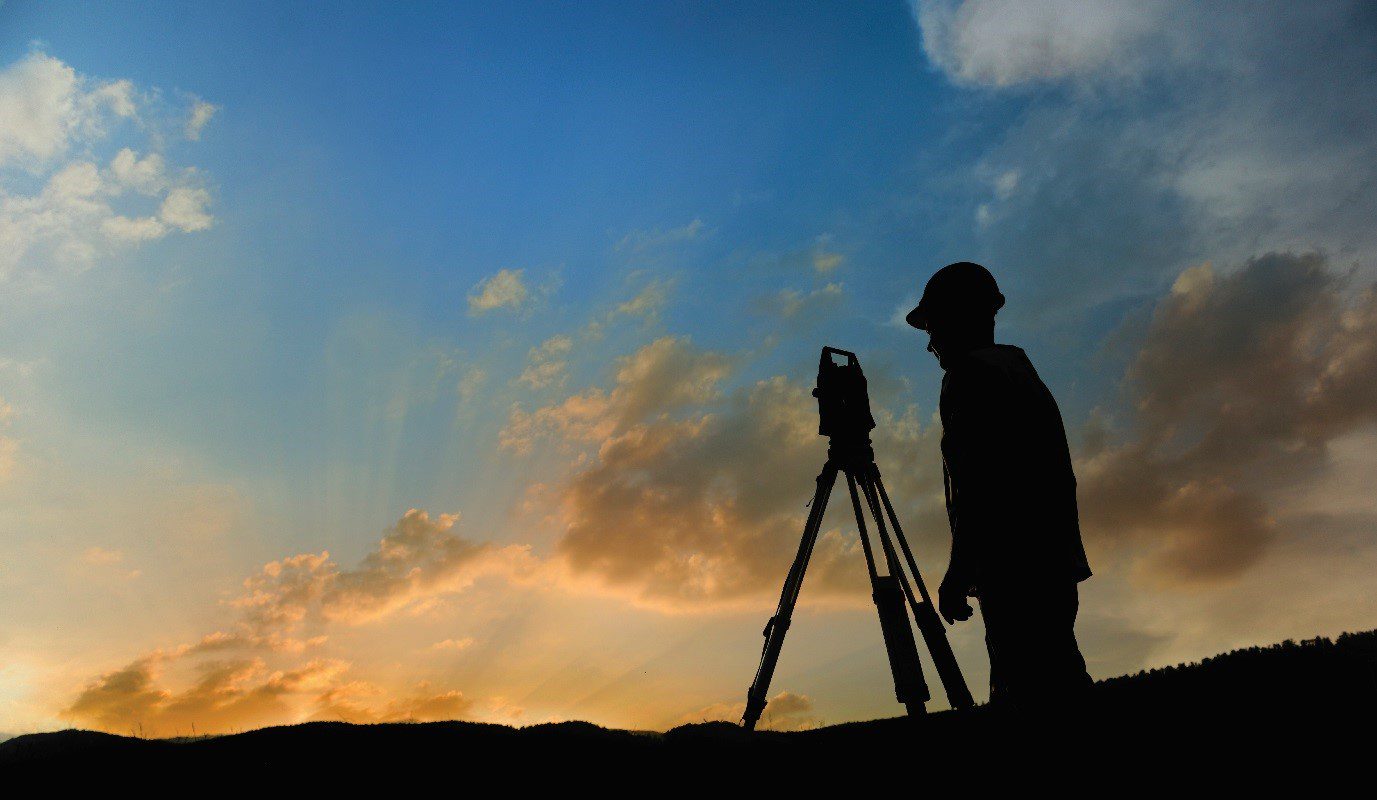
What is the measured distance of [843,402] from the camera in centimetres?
799

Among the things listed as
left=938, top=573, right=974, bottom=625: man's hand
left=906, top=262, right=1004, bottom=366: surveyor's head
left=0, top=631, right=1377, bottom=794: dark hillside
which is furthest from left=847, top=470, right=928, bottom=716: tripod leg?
left=906, top=262, right=1004, bottom=366: surveyor's head

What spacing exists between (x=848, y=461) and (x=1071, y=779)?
5.12 meters

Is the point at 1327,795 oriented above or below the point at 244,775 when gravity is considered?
below

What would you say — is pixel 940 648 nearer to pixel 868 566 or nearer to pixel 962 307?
pixel 868 566

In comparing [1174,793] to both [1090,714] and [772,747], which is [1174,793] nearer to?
[1090,714]

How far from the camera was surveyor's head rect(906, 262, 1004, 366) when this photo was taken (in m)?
4.04

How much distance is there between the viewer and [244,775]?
378 cm

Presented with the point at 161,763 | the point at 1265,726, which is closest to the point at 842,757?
the point at 1265,726

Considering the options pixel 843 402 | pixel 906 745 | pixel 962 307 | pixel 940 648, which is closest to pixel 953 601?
pixel 906 745

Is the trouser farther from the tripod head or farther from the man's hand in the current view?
the tripod head

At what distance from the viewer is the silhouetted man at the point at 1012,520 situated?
331 cm

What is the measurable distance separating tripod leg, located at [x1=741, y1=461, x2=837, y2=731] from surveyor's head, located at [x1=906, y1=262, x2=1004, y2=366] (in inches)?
147

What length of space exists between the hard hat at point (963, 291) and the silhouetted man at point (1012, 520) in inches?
1.3

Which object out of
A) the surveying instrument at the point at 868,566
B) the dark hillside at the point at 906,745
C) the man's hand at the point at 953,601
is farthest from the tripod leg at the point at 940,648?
the man's hand at the point at 953,601
